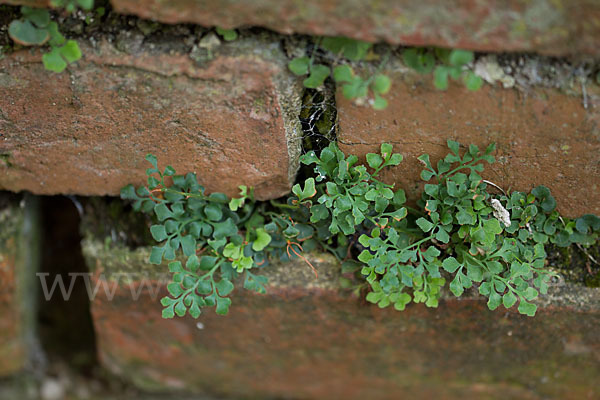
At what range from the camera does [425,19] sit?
119 centimetres

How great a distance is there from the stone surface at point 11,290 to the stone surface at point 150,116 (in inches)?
12.2

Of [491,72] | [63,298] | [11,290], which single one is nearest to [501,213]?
[491,72]

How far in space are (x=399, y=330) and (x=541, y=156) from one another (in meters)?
0.79

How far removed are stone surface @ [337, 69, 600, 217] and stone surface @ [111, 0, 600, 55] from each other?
0.15 m

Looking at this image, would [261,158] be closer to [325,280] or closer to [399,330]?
[325,280]

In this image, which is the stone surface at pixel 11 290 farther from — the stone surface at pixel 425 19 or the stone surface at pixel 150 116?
the stone surface at pixel 425 19

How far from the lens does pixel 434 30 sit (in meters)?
1.20

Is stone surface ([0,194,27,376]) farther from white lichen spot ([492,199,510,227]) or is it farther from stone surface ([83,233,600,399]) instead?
white lichen spot ([492,199,510,227])

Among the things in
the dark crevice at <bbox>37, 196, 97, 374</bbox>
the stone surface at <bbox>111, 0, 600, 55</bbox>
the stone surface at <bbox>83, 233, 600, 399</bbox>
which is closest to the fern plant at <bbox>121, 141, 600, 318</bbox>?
the stone surface at <bbox>83, 233, 600, 399</bbox>

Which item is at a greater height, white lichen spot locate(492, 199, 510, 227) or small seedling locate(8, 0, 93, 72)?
small seedling locate(8, 0, 93, 72)

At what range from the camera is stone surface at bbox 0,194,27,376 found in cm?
194

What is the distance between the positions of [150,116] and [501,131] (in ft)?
3.28

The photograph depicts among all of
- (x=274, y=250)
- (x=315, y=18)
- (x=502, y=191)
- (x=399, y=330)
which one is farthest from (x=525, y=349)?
(x=315, y=18)

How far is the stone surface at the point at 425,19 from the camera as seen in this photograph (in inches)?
45.9
